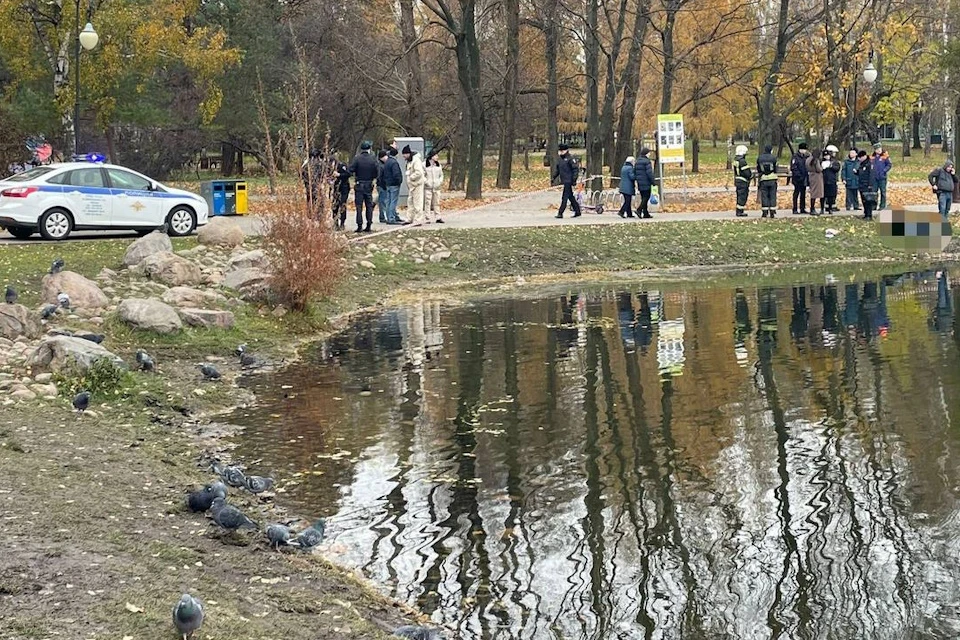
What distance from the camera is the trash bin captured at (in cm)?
3212

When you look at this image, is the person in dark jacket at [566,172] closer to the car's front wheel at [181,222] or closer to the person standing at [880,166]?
the person standing at [880,166]

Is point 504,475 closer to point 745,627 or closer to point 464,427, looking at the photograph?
point 464,427

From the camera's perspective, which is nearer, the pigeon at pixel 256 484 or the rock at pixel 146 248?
the pigeon at pixel 256 484

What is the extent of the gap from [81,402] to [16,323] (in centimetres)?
368

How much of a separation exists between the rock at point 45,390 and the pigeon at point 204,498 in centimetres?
385

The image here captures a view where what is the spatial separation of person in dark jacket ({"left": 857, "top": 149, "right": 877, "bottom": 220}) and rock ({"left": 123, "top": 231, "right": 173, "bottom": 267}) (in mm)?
17685

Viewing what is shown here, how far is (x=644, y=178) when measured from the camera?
1198 inches

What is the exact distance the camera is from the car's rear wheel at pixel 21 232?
973 inches

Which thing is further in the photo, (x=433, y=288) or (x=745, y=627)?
Result: (x=433, y=288)

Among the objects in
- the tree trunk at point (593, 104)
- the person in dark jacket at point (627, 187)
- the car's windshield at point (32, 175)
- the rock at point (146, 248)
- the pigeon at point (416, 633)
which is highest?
the tree trunk at point (593, 104)

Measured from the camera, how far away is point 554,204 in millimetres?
36375

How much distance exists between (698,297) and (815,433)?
10.3 m

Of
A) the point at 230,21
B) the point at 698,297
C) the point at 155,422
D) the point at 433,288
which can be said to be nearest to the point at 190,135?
the point at 230,21

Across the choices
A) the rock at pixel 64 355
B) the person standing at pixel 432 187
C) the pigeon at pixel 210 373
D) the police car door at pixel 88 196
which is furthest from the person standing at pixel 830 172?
the rock at pixel 64 355
